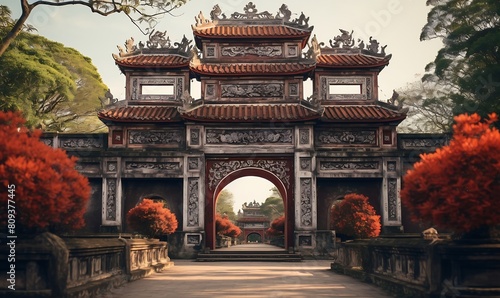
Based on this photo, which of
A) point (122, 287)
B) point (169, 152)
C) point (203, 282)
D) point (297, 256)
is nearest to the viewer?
point (122, 287)

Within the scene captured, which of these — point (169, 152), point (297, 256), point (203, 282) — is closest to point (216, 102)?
point (169, 152)

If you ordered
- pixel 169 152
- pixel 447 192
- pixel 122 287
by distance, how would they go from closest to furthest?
pixel 447 192 → pixel 122 287 → pixel 169 152

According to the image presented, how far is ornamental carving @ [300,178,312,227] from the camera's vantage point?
72.2 ft

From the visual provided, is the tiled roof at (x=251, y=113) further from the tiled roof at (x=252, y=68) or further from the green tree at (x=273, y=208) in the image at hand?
the green tree at (x=273, y=208)

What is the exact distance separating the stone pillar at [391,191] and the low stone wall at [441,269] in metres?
12.5

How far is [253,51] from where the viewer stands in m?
24.7

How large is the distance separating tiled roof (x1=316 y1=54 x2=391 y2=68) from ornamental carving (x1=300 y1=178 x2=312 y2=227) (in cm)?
576

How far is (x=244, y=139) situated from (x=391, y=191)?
22.2ft

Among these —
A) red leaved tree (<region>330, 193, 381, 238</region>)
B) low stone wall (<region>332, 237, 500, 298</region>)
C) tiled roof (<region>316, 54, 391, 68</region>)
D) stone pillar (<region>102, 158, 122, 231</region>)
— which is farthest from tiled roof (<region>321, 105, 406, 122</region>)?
low stone wall (<region>332, 237, 500, 298</region>)

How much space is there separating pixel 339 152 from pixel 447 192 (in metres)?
15.1

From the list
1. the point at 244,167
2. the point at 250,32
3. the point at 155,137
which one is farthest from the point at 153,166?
the point at 250,32

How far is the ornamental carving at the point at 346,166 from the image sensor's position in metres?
22.7

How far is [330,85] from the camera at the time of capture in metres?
24.5

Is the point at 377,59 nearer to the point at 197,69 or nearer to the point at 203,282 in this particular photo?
the point at 197,69
